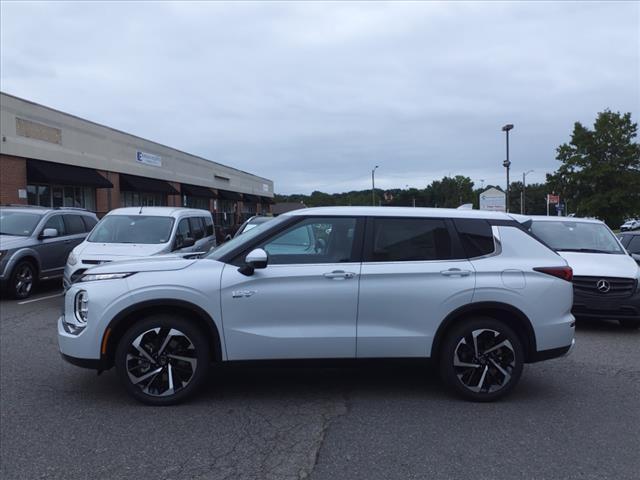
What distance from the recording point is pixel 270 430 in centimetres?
433

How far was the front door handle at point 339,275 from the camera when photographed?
191 inches

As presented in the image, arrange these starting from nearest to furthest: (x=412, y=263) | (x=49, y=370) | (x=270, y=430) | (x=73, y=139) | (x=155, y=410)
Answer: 1. (x=270, y=430)
2. (x=155, y=410)
3. (x=412, y=263)
4. (x=49, y=370)
5. (x=73, y=139)

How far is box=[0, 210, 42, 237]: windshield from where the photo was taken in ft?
38.3

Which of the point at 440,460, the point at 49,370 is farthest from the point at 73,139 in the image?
the point at 440,460

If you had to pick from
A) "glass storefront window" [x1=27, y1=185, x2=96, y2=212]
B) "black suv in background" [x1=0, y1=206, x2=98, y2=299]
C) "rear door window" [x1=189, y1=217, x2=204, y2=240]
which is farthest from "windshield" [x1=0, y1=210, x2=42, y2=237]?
"glass storefront window" [x1=27, y1=185, x2=96, y2=212]

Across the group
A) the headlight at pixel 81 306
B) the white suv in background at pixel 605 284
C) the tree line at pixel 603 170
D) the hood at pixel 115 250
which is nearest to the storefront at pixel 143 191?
the tree line at pixel 603 170

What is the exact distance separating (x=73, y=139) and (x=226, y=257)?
23.3m

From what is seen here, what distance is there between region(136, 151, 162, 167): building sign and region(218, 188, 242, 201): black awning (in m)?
13.4

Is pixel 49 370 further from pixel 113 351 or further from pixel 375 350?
pixel 375 350

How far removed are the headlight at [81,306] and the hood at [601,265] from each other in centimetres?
682

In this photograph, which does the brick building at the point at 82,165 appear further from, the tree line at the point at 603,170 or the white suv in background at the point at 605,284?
the white suv in background at the point at 605,284

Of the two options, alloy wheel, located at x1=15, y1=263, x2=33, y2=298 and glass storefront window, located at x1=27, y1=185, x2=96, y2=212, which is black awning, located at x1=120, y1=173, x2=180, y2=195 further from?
alloy wheel, located at x1=15, y1=263, x2=33, y2=298

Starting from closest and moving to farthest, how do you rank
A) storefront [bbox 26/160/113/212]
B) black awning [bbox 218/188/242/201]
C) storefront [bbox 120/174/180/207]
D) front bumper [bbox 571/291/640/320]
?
1. front bumper [bbox 571/291/640/320]
2. storefront [bbox 26/160/113/212]
3. storefront [bbox 120/174/180/207]
4. black awning [bbox 218/188/242/201]

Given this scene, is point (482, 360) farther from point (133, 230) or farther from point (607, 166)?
point (607, 166)
